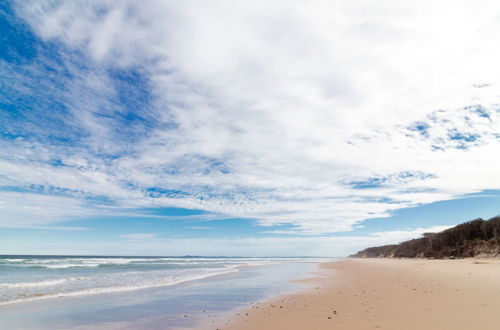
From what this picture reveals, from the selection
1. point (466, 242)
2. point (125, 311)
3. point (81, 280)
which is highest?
point (125, 311)

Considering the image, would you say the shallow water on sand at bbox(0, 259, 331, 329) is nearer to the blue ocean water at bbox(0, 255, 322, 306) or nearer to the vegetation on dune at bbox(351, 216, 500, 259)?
the blue ocean water at bbox(0, 255, 322, 306)

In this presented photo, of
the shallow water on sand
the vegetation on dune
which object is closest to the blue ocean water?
the shallow water on sand

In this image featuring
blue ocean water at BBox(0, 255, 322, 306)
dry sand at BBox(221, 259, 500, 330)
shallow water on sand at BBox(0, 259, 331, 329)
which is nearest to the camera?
dry sand at BBox(221, 259, 500, 330)

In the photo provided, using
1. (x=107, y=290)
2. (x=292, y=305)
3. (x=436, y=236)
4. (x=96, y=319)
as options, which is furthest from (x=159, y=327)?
(x=436, y=236)

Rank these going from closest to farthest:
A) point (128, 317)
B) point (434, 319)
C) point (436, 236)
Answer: point (434, 319) → point (128, 317) → point (436, 236)

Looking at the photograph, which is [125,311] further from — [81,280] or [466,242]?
[466,242]

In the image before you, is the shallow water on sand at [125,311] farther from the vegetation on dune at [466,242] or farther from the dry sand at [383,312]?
the vegetation on dune at [466,242]

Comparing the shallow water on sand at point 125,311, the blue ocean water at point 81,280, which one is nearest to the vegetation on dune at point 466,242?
the blue ocean water at point 81,280

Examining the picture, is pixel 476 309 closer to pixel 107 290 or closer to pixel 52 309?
pixel 52 309

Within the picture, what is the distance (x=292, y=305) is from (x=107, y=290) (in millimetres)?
11031

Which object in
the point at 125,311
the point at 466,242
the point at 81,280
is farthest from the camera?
the point at 466,242

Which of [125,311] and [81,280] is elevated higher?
[125,311]

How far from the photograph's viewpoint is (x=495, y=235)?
38938 mm

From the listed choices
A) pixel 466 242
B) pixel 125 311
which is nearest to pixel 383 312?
pixel 125 311
